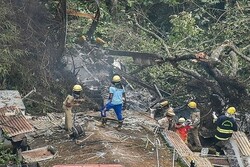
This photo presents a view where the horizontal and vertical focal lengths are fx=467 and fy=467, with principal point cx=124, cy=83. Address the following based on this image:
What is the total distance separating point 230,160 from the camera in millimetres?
9508

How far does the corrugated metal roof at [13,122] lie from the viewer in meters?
7.98

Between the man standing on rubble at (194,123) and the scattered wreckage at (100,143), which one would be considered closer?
the scattered wreckage at (100,143)

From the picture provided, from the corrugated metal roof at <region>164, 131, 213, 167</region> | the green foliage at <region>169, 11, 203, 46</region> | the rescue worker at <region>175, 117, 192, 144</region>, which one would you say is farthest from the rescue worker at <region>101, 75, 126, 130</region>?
the green foliage at <region>169, 11, 203, 46</region>

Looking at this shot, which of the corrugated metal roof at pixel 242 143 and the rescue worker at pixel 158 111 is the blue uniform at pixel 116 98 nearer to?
the rescue worker at pixel 158 111

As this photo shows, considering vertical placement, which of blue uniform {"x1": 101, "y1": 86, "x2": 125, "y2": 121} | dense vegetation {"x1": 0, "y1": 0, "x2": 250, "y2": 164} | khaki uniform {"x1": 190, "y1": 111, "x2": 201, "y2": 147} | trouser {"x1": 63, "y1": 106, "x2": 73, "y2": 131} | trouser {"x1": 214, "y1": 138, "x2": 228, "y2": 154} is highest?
dense vegetation {"x1": 0, "y1": 0, "x2": 250, "y2": 164}

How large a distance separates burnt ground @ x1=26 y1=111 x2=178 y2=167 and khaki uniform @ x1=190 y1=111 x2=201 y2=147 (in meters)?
0.96

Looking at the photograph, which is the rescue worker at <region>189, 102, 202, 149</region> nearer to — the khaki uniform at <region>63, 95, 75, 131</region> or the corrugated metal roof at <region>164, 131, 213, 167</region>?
the corrugated metal roof at <region>164, 131, 213, 167</region>

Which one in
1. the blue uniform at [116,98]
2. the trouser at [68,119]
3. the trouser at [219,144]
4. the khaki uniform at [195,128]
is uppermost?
the blue uniform at [116,98]

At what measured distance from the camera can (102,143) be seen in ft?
28.1

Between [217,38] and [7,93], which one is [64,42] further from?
[217,38]

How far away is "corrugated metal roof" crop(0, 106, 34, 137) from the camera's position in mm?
7977

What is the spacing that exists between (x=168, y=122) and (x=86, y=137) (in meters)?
2.12

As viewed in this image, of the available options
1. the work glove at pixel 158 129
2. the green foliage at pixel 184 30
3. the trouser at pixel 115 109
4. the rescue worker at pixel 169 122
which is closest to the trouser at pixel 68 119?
the trouser at pixel 115 109

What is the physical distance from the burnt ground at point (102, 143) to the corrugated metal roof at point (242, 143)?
5.78 ft
